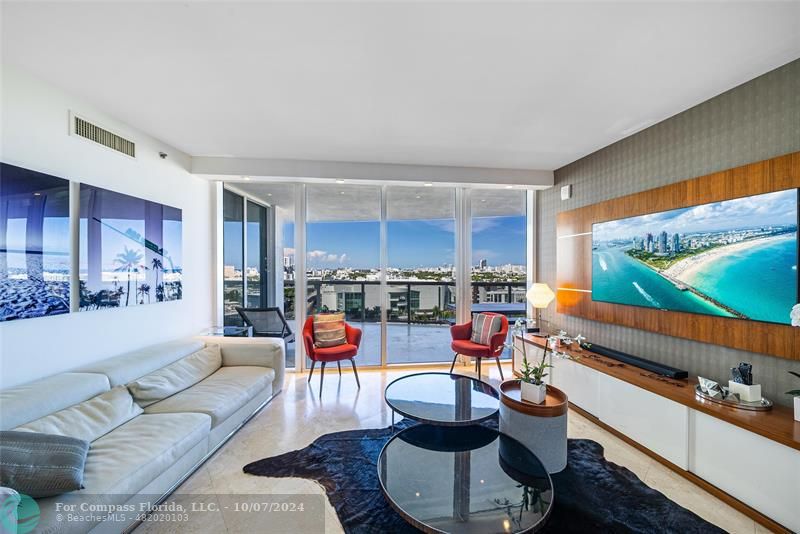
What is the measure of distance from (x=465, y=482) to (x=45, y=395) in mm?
2511

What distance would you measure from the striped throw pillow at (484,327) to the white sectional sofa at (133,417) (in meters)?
2.53

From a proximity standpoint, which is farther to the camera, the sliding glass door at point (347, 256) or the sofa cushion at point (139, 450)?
the sliding glass door at point (347, 256)

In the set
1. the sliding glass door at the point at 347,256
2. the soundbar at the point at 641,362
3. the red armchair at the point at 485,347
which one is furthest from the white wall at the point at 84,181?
the soundbar at the point at 641,362

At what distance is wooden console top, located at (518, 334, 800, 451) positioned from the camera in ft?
5.59

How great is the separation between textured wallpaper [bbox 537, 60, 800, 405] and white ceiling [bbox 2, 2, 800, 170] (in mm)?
146

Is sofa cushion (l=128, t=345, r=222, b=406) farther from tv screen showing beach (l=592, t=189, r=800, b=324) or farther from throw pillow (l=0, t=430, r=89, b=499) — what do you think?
tv screen showing beach (l=592, t=189, r=800, b=324)

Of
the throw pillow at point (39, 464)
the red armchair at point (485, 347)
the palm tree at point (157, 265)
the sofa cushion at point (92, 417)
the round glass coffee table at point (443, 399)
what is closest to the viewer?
the throw pillow at point (39, 464)

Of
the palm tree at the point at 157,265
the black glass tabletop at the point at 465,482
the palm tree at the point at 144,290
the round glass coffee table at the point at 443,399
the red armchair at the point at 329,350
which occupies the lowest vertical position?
the black glass tabletop at the point at 465,482

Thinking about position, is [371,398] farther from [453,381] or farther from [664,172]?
[664,172]

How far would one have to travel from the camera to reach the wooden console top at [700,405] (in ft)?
5.59

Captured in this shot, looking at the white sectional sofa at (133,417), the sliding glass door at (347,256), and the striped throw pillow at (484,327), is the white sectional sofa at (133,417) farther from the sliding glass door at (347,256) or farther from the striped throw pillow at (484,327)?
the striped throw pillow at (484,327)

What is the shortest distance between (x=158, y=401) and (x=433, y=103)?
3.15 m

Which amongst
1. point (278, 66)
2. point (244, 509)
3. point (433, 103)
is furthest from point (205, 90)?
point (244, 509)

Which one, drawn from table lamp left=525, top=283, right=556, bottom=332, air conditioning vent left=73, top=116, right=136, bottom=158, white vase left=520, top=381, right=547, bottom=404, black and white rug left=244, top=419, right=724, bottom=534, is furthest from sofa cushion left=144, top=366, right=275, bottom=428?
table lamp left=525, top=283, right=556, bottom=332
